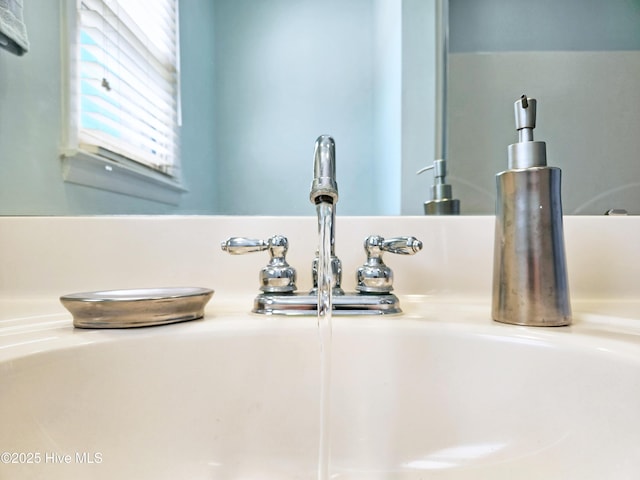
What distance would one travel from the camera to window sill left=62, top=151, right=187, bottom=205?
675 millimetres

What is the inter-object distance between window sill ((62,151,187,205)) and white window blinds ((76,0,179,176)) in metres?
0.02

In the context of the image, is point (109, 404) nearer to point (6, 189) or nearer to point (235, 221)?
point (235, 221)

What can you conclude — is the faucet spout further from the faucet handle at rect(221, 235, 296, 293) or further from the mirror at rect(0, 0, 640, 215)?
the mirror at rect(0, 0, 640, 215)

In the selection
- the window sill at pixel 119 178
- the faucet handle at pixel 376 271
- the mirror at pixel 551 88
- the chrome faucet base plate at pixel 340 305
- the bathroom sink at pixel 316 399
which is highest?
the mirror at pixel 551 88

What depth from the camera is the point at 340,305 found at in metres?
0.48

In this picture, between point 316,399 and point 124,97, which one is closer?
point 316,399

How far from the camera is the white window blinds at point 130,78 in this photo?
707 millimetres

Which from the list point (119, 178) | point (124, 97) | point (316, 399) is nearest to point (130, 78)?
point (124, 97)

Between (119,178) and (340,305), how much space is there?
0.47 meters

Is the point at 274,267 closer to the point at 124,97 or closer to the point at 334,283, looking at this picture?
the point at 334,283

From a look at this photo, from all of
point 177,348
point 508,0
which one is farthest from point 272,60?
point 177,348

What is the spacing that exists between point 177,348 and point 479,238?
A: 429mm

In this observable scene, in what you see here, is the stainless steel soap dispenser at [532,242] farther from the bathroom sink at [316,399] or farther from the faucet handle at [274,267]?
the faucet handle at [274,267]

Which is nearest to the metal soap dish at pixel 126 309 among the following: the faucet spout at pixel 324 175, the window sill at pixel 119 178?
the faucet spout at pixel 324 175
